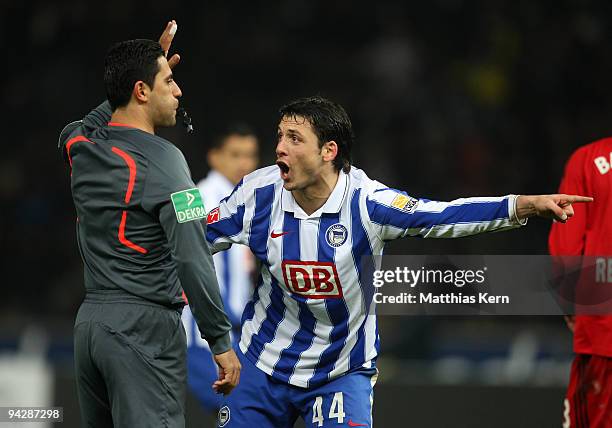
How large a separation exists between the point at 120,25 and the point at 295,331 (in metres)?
6.68

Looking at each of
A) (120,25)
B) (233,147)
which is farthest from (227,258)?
(120,25)

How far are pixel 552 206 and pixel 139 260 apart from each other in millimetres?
1423

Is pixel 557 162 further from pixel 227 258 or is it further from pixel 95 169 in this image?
pixel 95 169

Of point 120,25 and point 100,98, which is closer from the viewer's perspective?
point 100,98

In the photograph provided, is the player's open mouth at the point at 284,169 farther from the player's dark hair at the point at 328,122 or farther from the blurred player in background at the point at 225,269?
the blurred player in background at the point at 225,269

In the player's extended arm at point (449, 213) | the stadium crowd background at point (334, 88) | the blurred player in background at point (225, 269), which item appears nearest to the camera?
the player's extended arm at point (449, 213)

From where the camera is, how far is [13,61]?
10414mm

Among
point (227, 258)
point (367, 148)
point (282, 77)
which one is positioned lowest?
point (227, 258)

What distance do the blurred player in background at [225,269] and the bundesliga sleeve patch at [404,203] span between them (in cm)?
176

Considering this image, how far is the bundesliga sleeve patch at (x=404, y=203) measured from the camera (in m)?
4.03

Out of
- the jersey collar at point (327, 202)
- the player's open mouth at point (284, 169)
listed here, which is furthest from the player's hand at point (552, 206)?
the player's open mouth at point (284, 169)

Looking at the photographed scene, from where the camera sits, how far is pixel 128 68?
3.69 metres

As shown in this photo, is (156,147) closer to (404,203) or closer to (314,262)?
(314,262)

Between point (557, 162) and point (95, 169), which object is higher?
point (557, 162)
